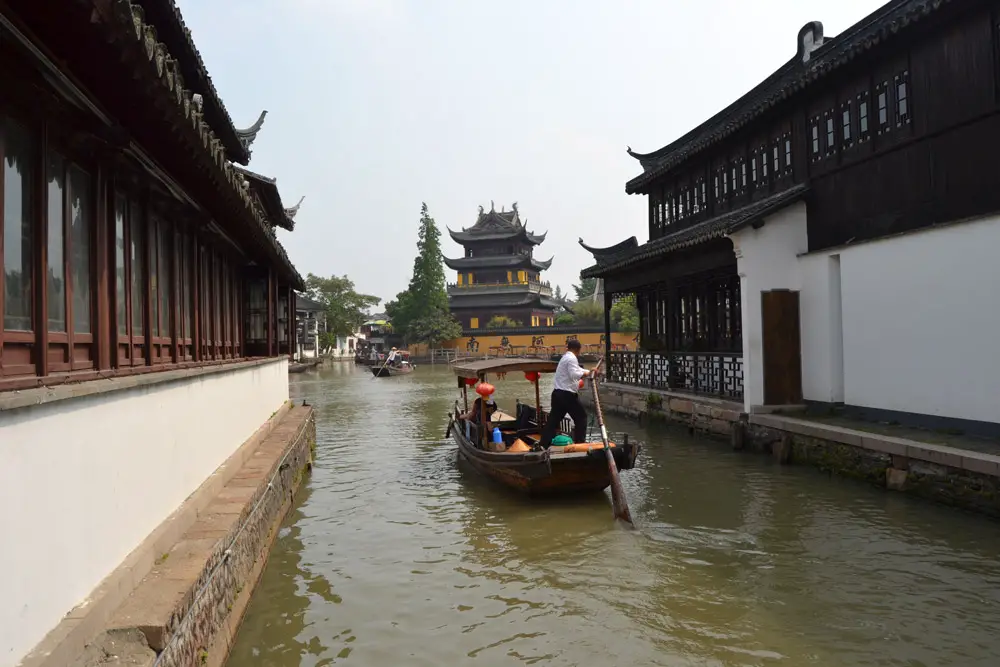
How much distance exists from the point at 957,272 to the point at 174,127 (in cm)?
900

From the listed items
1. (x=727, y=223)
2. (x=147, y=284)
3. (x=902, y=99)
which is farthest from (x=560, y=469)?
(x=902, y=99)

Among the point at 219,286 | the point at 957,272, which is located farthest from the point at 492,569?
the point at 957,272

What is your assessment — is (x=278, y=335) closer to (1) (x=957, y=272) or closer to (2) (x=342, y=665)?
(2) (x=342, y=665)

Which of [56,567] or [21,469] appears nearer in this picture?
[21,469]

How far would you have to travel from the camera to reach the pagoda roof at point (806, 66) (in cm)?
984

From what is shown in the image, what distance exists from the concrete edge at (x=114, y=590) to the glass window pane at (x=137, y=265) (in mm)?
1497

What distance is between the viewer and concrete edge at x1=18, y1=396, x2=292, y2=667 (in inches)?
118

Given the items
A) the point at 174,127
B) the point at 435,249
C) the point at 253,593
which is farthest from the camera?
the point at 435,249

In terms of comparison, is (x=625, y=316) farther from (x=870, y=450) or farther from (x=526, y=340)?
(x=870, y=450)

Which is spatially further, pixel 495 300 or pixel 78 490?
pixel 495 300

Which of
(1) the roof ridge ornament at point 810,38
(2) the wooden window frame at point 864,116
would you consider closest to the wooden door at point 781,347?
(2) the wooden window frame at point 864,116

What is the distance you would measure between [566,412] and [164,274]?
5.03 metres

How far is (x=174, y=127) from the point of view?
429 centimetres

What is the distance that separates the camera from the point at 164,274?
21.3 feet
